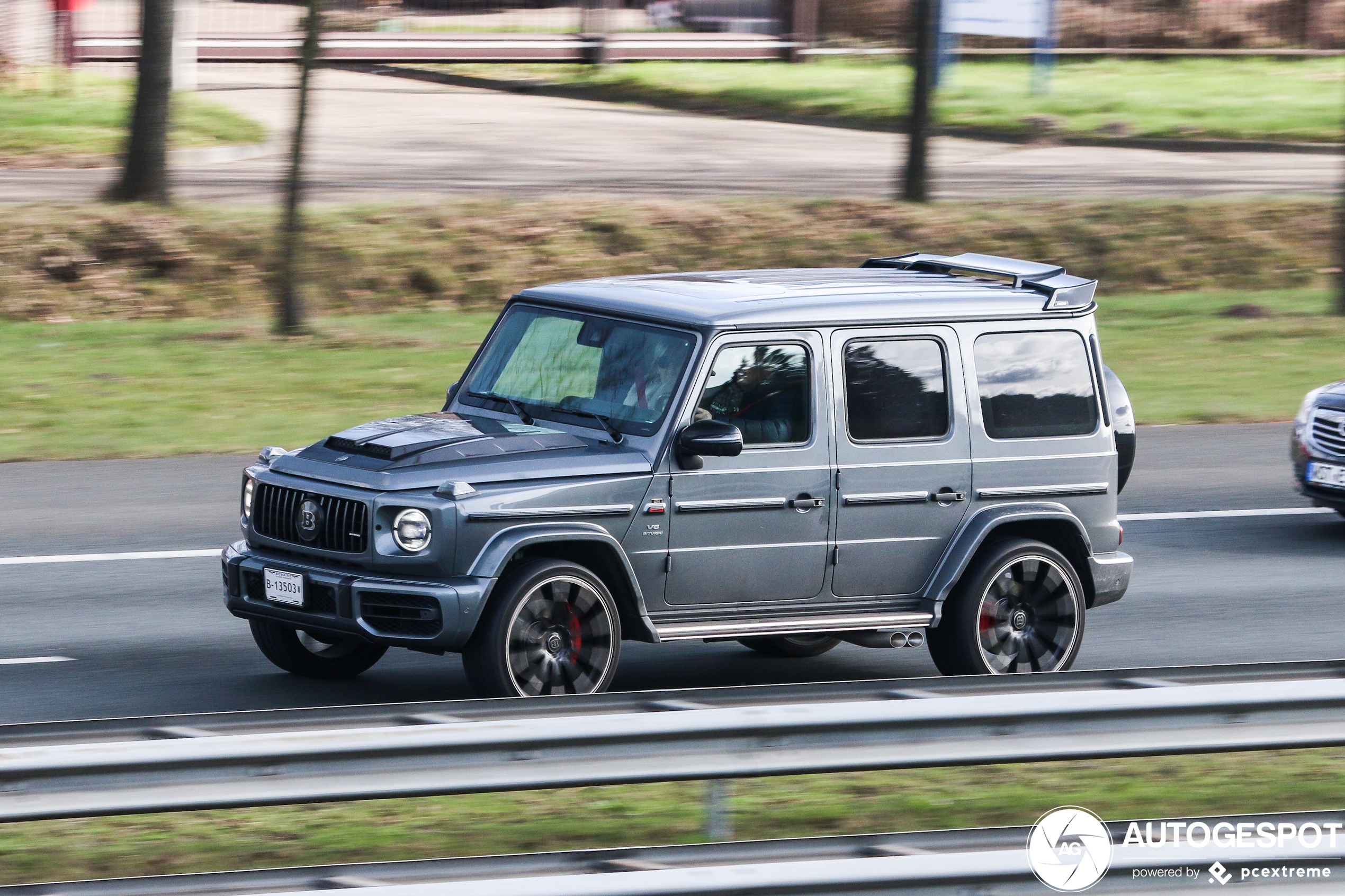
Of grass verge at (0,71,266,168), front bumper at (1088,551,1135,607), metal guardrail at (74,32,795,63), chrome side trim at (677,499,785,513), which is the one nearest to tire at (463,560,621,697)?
chrome side trim at (677,499,785,513)

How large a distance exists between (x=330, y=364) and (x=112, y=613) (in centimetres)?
820

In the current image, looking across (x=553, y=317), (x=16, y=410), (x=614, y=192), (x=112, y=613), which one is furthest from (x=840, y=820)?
(x=614, y=192)

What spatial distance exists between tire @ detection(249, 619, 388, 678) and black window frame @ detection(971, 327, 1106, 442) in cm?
284

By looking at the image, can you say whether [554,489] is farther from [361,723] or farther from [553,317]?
[361,723]

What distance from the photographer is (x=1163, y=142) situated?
3397 cm

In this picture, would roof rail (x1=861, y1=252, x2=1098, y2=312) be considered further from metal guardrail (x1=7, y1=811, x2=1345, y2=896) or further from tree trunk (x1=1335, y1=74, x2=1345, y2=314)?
tree trunk (x1=1335, y1=74, x2=1345, y2=314)

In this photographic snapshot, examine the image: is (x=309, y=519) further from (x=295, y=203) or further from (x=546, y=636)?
(x=295, y=203)

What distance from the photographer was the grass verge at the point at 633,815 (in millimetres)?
6066

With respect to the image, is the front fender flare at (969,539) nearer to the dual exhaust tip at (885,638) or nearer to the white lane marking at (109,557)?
the dual exhaust tip at (885,638)

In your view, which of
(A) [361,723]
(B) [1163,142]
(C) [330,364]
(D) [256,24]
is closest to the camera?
(A) [361,723]

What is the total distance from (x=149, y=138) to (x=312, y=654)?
51.3ft

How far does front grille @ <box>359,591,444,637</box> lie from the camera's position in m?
7.48

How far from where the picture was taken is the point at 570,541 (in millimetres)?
7703

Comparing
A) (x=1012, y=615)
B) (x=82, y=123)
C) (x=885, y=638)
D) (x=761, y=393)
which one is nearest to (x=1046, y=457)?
(x=1012, y=615)
